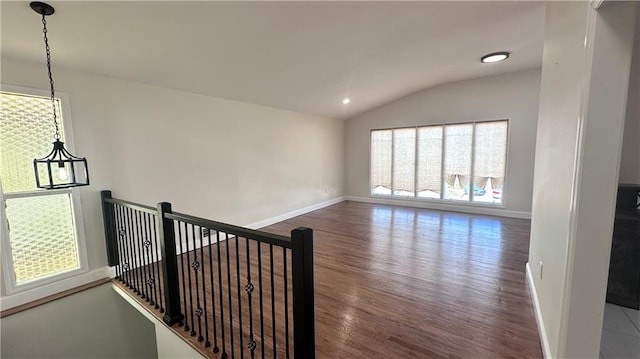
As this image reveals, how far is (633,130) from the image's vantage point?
2.17 meters

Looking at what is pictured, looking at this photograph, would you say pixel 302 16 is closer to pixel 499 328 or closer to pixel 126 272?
pixel 499 328

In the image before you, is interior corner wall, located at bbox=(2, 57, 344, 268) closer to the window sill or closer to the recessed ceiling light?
the window sill

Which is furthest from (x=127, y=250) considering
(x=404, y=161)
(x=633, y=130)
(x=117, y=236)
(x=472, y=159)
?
(x=472, y=159)

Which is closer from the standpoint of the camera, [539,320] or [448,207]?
[539,320]

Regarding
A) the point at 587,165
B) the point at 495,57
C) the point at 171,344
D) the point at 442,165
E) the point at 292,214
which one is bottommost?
the point at 171,344

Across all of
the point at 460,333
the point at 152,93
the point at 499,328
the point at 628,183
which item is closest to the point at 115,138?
the point at 152,93

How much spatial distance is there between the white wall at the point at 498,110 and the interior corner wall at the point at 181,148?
7.94 ft

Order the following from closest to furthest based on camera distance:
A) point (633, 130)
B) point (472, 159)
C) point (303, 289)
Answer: point (303, 289), point (633, 130), point (472, 159)

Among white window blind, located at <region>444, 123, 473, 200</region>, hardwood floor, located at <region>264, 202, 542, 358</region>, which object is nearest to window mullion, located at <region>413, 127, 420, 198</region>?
white window blind, located at <region>444, 123, 473, 200</region>

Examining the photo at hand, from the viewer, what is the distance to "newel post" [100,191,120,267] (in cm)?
291

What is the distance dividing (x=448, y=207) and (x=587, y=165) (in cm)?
506

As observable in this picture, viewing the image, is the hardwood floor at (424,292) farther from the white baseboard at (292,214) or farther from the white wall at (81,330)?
the white wall at (81,330)

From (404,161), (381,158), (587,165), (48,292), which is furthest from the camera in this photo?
(381,158)

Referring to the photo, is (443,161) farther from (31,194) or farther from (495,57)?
(31,194)
